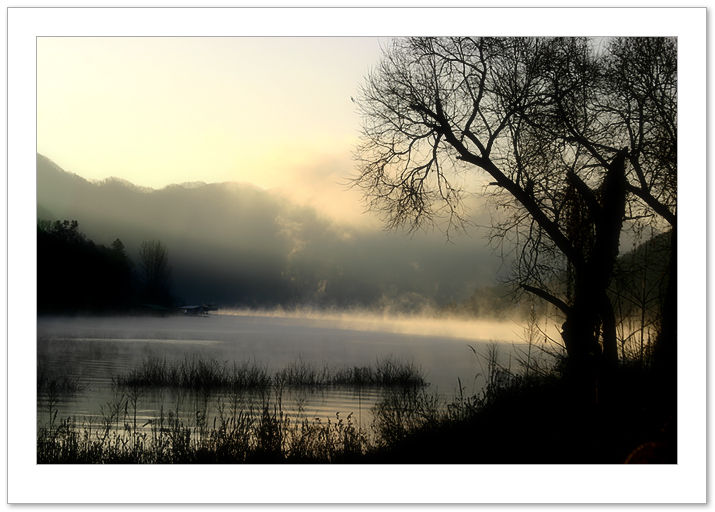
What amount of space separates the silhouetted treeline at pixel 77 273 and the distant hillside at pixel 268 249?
172mm

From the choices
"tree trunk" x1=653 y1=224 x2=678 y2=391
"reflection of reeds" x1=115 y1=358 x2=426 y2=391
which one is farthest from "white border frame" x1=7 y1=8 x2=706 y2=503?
"reflection of reeds" x1=115 y1=358 x2=426 y2=391

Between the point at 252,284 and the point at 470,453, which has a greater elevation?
the point at 252,284

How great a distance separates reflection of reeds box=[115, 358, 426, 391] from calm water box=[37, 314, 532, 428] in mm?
113

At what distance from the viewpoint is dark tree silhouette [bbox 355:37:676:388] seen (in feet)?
24.6

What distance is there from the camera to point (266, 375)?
31.7 feet

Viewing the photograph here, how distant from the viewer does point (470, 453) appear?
645 centimetres

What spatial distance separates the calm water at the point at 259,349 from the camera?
7203 mm
